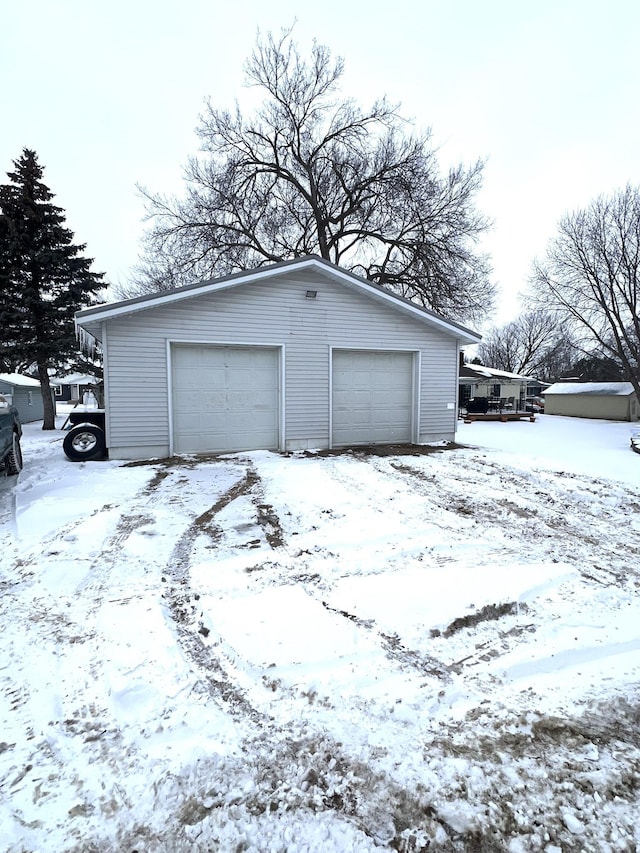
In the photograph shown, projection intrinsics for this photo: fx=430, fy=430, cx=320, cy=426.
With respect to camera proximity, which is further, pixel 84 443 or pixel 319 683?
pixel 84 443

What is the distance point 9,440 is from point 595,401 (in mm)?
28651

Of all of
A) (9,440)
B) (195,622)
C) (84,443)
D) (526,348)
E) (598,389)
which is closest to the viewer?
(195,622)

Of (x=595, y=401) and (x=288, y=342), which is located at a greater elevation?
(x=288, y=342)

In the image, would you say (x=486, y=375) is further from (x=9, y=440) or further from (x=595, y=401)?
(x=9, y=440)

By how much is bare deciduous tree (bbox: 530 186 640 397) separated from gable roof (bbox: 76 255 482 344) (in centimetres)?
1254

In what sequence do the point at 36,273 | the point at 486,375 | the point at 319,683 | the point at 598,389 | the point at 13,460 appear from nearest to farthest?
the point at 319,683
the point at 13,460
the point at 36,273
the point at 486,375
the point at 598,389

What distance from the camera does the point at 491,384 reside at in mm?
26281

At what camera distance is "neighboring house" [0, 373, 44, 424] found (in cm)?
1909

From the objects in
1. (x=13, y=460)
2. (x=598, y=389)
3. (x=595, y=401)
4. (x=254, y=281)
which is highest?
(x=254, y=281)

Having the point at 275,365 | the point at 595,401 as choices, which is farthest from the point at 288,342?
the point at 595,401

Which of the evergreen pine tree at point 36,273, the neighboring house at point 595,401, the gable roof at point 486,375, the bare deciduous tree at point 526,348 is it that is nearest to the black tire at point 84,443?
the evergreen pine tree at point 36,273

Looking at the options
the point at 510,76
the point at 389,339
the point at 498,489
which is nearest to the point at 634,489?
the point at 498,489

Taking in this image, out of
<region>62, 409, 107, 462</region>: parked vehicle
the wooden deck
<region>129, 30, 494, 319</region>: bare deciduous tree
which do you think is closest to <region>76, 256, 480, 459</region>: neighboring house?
<region>62, 409, 107, 462</region>: parked vehicle

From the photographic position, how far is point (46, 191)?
15531mm
